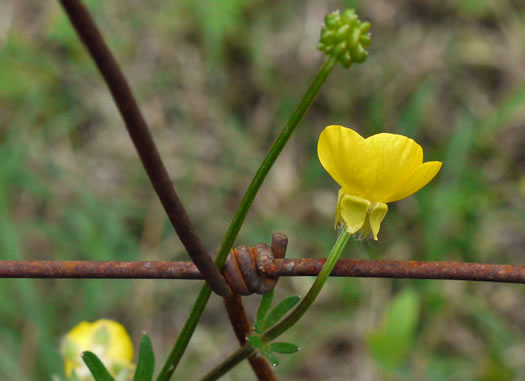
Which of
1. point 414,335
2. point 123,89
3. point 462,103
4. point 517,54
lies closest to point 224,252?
point 123,89

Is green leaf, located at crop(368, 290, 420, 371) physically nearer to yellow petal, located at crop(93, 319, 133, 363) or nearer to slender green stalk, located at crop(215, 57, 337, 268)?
yellow petal, located at crop(93, 319, 133, 363)

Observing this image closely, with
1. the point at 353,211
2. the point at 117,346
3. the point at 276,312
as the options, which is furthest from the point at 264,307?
the point at 117,346

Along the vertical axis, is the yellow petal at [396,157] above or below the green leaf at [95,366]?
above

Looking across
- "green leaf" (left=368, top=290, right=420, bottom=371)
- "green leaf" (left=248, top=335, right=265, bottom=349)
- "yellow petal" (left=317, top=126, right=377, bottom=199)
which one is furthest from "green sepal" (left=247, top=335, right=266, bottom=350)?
"green leaf" (left=368, top=290, right=420, bottom=371)

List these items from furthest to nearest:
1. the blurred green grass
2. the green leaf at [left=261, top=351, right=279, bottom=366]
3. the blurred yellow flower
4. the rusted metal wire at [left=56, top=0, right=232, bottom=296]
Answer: the blurred green grass, the blurred yellow flower, the green leaf at [left=261, top=351, right=279, bottom=366], the rusted metal wire at [left=56, top=0, right=232, bottom=296]

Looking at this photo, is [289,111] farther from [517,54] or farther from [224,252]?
[224,252]

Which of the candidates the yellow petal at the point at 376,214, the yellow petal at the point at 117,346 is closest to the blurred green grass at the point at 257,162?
the yellow petal at the point at 117,346

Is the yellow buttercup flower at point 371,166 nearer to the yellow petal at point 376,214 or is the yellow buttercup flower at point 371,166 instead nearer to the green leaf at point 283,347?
the yellow petal at point 376,214

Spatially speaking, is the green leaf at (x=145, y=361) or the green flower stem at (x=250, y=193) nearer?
the green flower stem at (x=250, y=193)
